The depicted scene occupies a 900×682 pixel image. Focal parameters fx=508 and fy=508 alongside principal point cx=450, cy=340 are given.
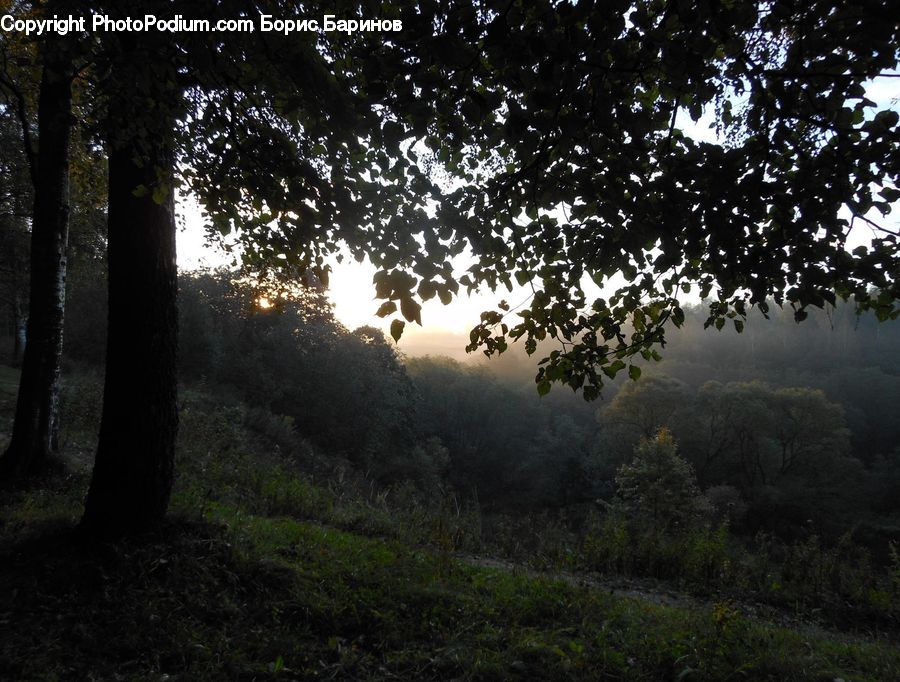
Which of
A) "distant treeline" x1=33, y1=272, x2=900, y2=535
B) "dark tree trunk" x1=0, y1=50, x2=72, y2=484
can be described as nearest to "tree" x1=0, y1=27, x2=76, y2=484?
"dark tree trunk" x1=0, y1=50, x2=72, y2=484

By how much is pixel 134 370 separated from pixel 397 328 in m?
3.34

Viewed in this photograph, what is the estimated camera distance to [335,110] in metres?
2.59

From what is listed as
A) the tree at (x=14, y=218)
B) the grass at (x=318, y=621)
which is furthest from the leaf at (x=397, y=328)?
the tree at (x=14, y=218)

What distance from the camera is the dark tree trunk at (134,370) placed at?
4.50 meters

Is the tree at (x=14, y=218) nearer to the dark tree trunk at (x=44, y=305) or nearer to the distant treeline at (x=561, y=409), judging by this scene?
the distant treeline at (x=561, y=409)

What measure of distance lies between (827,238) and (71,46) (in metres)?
4.72

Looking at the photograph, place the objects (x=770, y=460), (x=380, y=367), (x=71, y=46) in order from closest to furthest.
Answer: (x=71, y=46) → (x=380, y=367) → (x=770, y=460)

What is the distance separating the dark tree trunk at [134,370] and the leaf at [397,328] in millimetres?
3268

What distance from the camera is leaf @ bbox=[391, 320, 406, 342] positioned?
2396 millimetres

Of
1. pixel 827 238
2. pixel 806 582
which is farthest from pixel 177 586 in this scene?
pixel 806 582

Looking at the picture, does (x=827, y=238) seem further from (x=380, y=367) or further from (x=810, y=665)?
(x=380, y=367)

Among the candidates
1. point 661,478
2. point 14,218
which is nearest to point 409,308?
point 14,218

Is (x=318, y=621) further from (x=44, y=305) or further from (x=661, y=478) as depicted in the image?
(x=661, y=478)

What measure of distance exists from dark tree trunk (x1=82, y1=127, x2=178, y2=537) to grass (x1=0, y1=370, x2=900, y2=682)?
338mm
